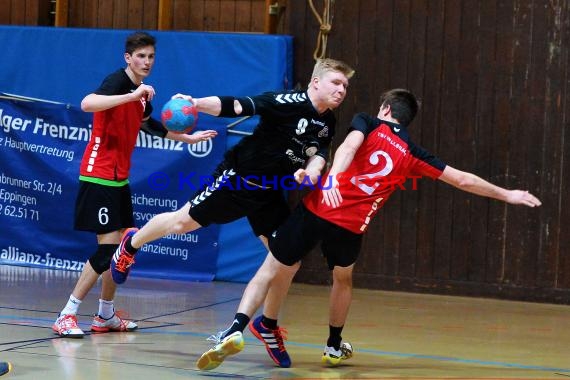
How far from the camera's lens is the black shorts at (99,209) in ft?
22.9

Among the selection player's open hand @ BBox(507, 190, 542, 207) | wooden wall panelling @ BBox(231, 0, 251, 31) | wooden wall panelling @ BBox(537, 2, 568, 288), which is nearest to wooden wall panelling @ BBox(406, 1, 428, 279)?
wooden wall panelling @ BBox(537, 2, 568, 288)

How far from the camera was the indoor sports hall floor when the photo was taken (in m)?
5.92

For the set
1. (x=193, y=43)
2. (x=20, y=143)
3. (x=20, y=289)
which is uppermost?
(x=193, y=43)

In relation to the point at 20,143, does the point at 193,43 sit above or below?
above

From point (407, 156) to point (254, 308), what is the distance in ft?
4.22

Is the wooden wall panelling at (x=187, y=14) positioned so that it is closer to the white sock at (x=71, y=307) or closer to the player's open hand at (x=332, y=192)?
the white sock at (x=71, y=307)

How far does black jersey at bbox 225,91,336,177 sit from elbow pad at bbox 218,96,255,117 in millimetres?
153

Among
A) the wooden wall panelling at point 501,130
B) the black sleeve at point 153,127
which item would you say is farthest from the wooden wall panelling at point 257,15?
the black sleeve at point 153,127

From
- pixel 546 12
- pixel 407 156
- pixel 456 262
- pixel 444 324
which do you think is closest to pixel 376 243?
pixel 456 262

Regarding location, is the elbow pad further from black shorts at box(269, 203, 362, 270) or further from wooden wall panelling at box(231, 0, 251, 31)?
wooden wall panelling at box(231, 0, 251, 31)

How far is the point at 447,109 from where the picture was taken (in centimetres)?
998

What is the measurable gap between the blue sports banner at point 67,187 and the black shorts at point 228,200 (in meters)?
3.93

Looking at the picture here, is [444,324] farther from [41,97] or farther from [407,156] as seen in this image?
[41,97]

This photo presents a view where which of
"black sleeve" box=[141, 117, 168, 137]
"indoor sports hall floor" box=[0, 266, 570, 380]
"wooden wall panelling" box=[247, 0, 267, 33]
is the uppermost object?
"wooden wall panelling" box=[247, 0, 267, 33]
